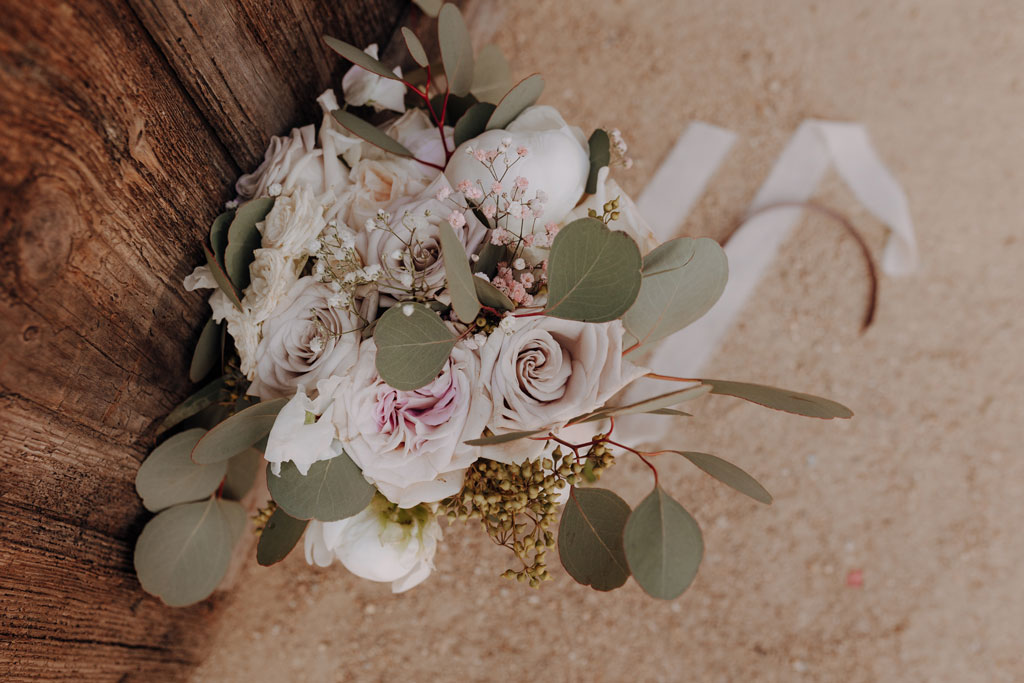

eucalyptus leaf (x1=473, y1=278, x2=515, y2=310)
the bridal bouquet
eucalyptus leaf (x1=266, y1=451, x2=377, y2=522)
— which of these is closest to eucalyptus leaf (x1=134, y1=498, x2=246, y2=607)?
the bridal bouquet

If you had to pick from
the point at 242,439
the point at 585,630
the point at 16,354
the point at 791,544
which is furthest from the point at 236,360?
the point at 791,544

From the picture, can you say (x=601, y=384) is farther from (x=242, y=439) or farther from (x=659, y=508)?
(x=242, y=439)

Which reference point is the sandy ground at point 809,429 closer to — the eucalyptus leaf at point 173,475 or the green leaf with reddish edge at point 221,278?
the eucalyptus leaf at point 173,475

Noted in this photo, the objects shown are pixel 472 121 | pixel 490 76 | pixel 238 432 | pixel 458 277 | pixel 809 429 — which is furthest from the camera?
pixel 809 429

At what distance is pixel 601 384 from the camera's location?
0.59 m

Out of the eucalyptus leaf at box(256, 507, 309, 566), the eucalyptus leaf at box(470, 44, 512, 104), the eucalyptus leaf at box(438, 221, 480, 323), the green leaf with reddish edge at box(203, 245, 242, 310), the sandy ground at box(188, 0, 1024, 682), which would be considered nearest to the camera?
the eucalyptus leaf at box(438, 221, 480, 323)

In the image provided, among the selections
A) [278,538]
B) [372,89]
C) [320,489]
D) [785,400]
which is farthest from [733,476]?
[372,89]

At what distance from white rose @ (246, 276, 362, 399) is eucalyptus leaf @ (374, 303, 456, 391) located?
94 millimetres

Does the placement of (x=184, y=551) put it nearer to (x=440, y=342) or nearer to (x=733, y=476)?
(x=440, y=342)

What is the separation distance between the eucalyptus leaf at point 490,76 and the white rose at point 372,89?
106mm

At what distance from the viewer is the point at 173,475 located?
0.75m

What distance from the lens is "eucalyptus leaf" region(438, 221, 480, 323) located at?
1.72 ft

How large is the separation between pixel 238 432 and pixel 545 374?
0.33m

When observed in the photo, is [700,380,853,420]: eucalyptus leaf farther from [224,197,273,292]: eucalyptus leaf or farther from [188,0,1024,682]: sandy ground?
[188,0,1024,682]: sandy ground
